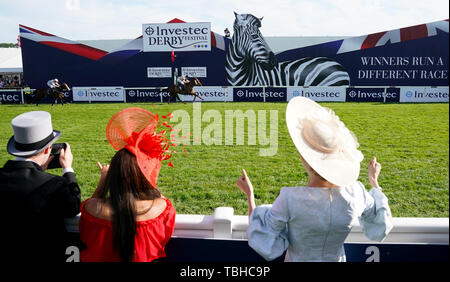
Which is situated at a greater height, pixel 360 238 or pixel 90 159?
pixel 360 238

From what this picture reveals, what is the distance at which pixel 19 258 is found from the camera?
1.71 metres

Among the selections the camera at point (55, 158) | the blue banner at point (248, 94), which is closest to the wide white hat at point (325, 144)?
the camera at point (55, 158)

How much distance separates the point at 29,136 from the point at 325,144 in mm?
1498

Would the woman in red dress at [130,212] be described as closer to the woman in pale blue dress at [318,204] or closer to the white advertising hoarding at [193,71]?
the woman in pale blue dress at [318,204]

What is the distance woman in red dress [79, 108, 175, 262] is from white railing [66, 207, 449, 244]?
101 mm

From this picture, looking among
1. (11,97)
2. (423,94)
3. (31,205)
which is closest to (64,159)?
(31,205)

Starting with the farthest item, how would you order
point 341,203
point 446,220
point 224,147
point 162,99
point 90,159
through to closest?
point 162,99 → point 224,147 → point 90,159 → point 446,220 → point 341,203

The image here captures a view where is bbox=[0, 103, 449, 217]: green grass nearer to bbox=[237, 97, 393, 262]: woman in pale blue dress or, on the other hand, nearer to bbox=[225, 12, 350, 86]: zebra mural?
bbox=[237, 97, 393, 262]: woman in pale blue dress

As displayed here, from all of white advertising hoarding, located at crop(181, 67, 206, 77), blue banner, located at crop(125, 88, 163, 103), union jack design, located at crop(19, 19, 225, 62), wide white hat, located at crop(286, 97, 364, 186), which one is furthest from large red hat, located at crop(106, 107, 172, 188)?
union jack design, located at crop(19, 19, 225, 62)
